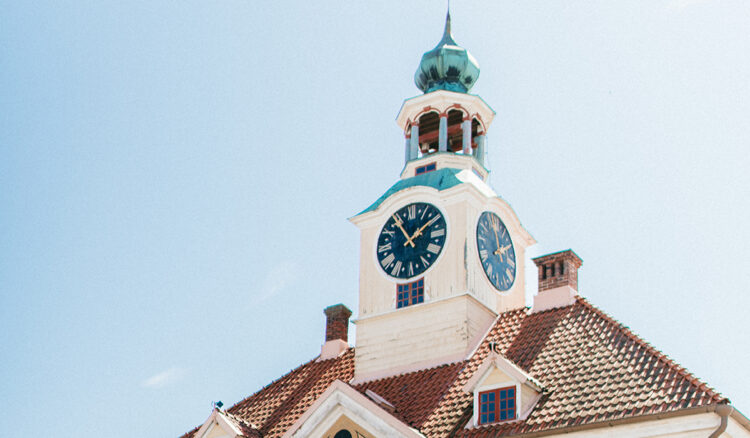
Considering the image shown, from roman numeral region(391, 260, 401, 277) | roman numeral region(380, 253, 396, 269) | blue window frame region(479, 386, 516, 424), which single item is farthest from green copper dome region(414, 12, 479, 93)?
blue window frame region(479, 386, 516, 424)

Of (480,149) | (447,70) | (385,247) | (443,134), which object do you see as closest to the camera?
(385,247)

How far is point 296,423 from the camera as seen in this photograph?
25.8 metres

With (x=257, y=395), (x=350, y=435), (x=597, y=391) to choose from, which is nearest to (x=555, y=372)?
(x=597, y=391)

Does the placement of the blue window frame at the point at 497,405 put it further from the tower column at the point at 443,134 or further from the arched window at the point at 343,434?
the tower column at the point at 443,134

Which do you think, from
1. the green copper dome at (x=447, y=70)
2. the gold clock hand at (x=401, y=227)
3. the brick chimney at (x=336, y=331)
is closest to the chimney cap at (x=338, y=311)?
the brick chimney at (x=336, y=331)

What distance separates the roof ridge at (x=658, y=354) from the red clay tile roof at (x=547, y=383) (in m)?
0.02

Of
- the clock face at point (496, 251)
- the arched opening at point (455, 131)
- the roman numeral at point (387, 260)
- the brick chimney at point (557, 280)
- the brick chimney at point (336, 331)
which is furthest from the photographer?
the arched opening at point (455, 131)

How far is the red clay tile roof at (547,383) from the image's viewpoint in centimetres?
2212

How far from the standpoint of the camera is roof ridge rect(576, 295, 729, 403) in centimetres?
2138

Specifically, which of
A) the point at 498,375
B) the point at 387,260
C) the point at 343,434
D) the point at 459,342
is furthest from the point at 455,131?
the point at 343,434

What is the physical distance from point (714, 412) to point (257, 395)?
45.9 ft

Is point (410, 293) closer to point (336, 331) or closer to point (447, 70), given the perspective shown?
point (336, 331)

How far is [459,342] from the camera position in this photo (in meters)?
27.6

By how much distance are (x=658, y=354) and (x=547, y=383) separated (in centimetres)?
252
